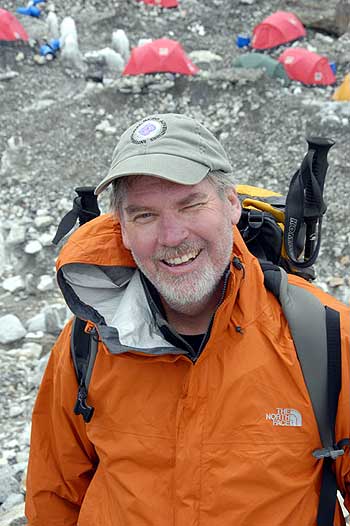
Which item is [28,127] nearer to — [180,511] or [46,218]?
[46,218]

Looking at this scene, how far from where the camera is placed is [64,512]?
2.81 m

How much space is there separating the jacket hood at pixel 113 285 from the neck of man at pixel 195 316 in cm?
10

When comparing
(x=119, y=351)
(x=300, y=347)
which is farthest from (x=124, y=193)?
(x=300, y=347)

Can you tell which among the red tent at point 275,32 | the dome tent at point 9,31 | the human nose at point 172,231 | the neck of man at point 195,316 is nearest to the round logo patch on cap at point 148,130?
the human nose at point 172,231

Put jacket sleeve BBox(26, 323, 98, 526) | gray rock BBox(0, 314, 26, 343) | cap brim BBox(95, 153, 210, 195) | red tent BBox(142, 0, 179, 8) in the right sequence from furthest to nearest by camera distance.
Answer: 1. red tent BBox(142, 0, 179, 8)
2. gray rock BBox(0, 314, 26, 343)
3. jacket sleeve BBox(26, 323, 98, 526)
4. cap brim BBox(95, 153, 210, 195)

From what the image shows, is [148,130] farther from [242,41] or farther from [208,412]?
[242,41]

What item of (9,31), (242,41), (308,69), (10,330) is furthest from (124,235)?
(242,41)

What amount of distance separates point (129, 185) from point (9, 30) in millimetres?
12638

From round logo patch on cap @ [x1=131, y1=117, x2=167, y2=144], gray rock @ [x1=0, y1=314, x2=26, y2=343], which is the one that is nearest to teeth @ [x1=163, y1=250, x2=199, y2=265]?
round logo patch on cap @ [x1=131, y1=117, x2=167, y2=144]

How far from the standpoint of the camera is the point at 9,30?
1345 cm

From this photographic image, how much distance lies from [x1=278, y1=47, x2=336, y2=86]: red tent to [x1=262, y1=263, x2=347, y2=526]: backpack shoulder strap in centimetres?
1094

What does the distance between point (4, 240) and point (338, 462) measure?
24.3ft

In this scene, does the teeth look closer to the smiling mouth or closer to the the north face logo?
the smiling mouth

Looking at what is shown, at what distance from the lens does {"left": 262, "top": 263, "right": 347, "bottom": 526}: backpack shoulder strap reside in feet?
6.89
